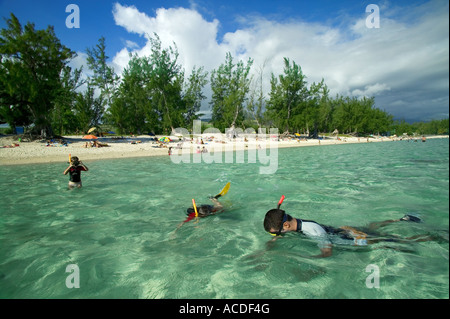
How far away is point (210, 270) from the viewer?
4.05m

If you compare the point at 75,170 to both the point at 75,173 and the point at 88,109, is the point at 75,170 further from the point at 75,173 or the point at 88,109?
the point at 88,109

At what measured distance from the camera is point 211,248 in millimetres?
4848

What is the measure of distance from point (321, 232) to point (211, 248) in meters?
2.31

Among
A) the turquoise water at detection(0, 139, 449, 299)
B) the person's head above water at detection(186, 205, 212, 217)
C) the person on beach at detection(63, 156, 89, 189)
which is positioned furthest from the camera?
the person on beach at detection(63, 156, 89, 189)

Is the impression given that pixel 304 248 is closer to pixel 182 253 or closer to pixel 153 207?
pixel 182 253

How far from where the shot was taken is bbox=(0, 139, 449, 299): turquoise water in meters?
3.52

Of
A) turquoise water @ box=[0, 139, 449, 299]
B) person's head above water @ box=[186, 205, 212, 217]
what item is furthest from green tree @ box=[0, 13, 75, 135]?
person's head above water @ box=[186, 205, 212, 217]

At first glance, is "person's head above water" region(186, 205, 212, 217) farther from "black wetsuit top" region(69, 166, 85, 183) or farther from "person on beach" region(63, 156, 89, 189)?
"black wetsuit top" region(69, 166, 85, 183)

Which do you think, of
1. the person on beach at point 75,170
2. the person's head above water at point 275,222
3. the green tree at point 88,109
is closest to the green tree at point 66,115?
the green tree at point 88,109

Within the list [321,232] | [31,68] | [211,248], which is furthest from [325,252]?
[31,68]

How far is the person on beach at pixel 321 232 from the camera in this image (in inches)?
164

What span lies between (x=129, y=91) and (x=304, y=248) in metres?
46.8

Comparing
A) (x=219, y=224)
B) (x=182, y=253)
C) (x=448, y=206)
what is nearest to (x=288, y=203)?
(x=219, y=224)

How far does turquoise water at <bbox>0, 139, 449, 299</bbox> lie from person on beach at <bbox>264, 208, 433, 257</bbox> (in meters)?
0.16
